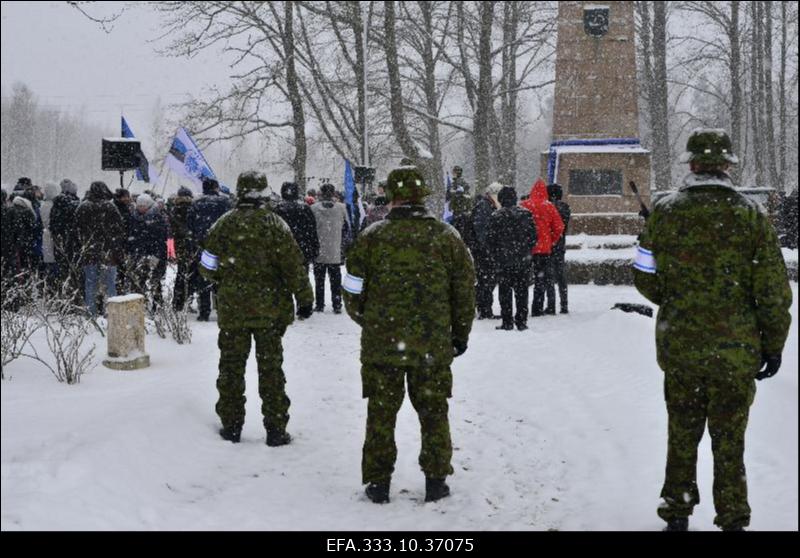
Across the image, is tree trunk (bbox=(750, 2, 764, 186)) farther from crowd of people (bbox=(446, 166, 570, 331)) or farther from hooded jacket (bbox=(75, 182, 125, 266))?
hooded jacket (bbox=(75, 182, 125, 266))

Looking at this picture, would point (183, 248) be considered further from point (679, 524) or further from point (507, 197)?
point (679, 524)

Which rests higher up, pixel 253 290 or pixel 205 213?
pixel 205 213

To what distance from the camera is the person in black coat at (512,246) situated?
34.1 feet

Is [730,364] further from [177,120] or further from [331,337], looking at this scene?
[177,120]

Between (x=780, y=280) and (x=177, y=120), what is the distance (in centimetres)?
2440

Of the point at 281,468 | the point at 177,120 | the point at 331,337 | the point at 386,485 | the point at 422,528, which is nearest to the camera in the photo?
the point at 422,528

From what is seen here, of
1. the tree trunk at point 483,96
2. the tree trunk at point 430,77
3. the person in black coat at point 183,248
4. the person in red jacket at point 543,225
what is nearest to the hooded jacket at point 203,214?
the person in black coat at point 183,248

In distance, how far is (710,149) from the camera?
13.6ft

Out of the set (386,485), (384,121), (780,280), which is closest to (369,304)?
(386,485)

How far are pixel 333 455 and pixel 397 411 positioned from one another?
1229 mm

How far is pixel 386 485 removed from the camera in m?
4.88

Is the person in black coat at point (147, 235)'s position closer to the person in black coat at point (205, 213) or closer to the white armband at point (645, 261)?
the person in black coat at point (205, 213)

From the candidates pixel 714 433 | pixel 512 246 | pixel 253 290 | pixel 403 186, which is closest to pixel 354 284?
pixel 403 186

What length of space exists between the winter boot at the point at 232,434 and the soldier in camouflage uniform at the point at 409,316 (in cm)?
136
